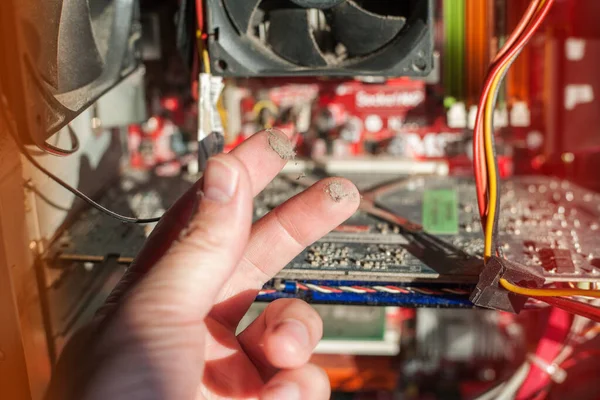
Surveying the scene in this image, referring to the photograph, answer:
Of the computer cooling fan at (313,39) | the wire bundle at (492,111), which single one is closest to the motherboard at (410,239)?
the wire bundle at (492,111)

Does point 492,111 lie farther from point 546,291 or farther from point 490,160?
point 546,291

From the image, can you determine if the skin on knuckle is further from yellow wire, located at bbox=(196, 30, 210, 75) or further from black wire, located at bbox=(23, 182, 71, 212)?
yellow wire, located at bbox=(196, 30, 210, 75)

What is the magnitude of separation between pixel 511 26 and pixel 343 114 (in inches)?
25.6

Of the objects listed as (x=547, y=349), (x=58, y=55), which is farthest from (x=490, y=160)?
(x=58, y=55)

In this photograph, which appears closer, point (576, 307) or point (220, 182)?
point (220, 182)

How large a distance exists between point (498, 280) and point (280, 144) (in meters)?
0.58

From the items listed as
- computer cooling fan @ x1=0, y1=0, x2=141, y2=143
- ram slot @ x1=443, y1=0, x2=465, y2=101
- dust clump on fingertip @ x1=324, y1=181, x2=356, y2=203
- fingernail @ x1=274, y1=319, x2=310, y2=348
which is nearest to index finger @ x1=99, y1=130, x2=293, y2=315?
dust clump on fingertip @ x1=324, y1=181, x2=356, y2=203

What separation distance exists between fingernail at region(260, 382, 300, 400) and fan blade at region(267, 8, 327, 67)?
0.94 meters

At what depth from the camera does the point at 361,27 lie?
5.71 feet

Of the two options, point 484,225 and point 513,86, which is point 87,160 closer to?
point 484,225

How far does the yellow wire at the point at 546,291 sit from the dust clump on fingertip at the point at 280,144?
56cm

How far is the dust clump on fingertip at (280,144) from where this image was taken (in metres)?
1.24

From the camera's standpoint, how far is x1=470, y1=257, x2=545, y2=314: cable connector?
55.0 inches

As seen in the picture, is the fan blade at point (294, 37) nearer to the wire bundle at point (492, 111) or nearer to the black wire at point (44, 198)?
the wire bundle at point (492, 111)
